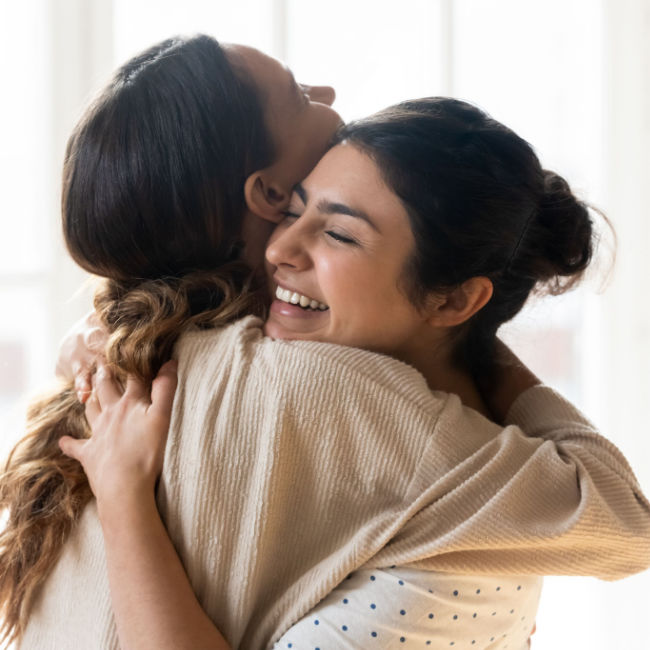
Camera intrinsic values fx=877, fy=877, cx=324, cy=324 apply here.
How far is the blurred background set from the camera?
7.17 feet

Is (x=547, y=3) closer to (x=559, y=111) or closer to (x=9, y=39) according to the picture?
(x=559, y=111)

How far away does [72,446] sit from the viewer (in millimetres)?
1104

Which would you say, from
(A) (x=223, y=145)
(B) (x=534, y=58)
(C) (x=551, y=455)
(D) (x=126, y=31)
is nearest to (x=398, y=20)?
(B) (x=534, y=58)

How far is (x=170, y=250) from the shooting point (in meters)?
1.13

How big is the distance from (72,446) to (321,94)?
2.09ft

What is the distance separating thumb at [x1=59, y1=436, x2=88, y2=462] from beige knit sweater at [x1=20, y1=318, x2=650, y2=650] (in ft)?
0.49

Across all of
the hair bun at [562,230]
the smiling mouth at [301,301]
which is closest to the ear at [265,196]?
the smiling mouth at [301,301]

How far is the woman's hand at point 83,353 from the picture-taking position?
116 cm

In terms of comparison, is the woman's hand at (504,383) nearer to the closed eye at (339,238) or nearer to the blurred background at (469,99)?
the closed eye at (339,238)

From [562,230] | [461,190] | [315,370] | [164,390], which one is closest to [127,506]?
[164,390]

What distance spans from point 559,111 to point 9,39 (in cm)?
155

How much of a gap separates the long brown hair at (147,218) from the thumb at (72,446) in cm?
3

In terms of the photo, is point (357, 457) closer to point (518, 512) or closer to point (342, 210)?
point (518, 512)

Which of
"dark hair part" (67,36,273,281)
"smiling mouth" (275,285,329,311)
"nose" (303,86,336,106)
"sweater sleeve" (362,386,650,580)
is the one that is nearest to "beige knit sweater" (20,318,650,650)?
"sweater sleeve" (362,386,650,580)
